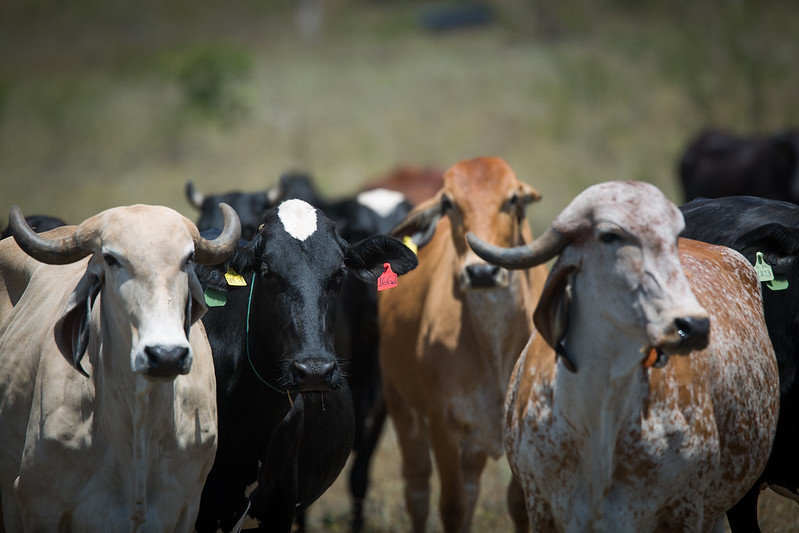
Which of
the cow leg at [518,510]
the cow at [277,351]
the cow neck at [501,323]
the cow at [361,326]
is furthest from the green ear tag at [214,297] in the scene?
the cow leg at [518,510]

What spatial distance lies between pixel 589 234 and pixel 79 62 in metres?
48.8

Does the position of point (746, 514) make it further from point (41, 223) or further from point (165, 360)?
point (41, 223)

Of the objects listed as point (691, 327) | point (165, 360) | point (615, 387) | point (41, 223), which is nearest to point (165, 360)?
point (165, 360)

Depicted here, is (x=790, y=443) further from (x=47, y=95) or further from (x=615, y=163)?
(x=47, y=95)

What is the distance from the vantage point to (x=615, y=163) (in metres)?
24.3

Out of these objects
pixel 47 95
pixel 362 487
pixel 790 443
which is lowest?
pixel 362 487

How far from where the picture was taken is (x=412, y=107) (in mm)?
33250

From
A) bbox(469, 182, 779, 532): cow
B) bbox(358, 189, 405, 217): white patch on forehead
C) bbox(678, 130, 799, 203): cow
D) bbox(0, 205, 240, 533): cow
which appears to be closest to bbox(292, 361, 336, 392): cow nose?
bbox(0, 205, 240, 533): cow

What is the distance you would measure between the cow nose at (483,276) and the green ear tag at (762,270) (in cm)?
149

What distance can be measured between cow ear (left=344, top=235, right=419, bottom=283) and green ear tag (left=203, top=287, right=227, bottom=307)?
0.67 m

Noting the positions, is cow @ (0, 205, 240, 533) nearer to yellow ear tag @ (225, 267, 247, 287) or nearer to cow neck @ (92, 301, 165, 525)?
cow neck @ (92, 301, 165, 525)

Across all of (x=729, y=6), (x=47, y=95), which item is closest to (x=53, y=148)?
(x=47, y=95)

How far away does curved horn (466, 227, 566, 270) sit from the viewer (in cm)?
409

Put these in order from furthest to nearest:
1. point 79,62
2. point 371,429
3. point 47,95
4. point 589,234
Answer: point 79,62
point 47,95
point 371,429
point 589,234
